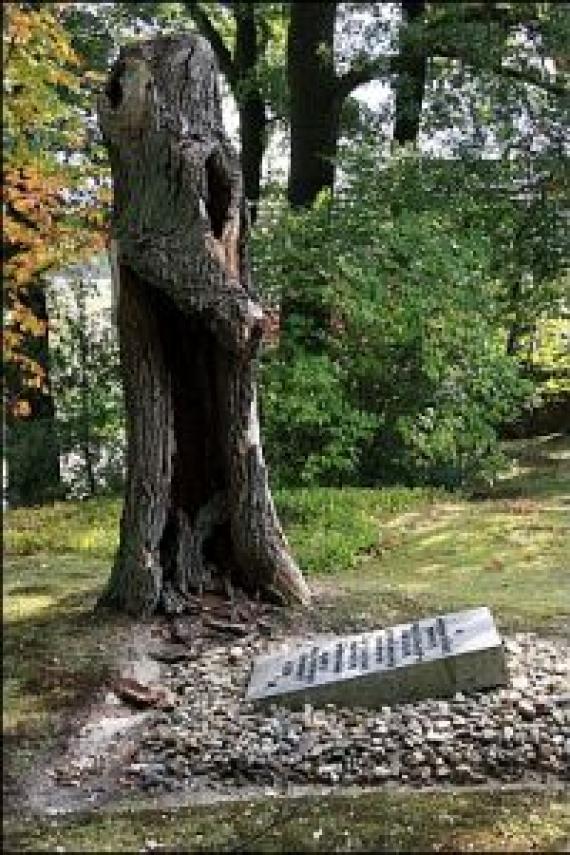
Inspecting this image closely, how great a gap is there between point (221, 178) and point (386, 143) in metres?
8.16

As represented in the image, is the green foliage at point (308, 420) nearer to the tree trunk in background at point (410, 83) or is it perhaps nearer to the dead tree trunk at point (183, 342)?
the tree trunk in background at point (410, 83)

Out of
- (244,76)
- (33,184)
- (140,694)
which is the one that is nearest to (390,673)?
(140,694)

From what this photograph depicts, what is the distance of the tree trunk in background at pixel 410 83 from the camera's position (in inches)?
558

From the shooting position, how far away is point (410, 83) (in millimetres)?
14477

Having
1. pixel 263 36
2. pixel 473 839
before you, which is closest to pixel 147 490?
pixel 473 839

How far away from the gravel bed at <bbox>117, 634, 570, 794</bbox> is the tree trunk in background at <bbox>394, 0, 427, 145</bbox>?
390 inches

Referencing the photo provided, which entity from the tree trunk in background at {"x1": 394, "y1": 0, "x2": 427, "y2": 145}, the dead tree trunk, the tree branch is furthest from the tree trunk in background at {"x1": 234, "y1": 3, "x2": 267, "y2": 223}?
the dead tree trunk

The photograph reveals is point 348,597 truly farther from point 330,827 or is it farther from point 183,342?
point 330,827

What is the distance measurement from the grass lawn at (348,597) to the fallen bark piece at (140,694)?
100 mm

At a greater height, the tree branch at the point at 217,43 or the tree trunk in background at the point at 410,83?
the tree branch at the point at 217,43

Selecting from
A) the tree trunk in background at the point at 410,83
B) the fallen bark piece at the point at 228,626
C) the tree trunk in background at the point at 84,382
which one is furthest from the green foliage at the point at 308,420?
the fallen bark piece at the point at 228,626

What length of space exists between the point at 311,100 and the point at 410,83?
3.82 ft

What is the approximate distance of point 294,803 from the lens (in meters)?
4.43

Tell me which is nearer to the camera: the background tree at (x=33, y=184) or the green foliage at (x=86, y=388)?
the background tree at (x=33, y=184)
